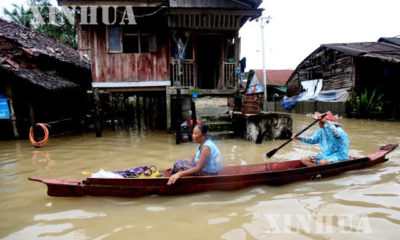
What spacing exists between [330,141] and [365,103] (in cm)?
1164

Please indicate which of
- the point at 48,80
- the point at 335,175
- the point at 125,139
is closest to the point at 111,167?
the point at 125,139

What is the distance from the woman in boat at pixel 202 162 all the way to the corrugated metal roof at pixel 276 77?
25.8 m

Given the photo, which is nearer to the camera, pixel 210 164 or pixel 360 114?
pixel 210 164

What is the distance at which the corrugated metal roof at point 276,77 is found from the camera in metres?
28.4

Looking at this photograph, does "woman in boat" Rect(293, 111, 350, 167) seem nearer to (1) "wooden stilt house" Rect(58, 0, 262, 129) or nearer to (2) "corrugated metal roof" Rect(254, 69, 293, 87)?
(1) "wooden stilt house" Rect(58, 0, 262, 129)

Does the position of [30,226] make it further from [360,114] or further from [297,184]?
[360,114]

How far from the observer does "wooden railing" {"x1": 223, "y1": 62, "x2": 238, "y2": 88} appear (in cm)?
991

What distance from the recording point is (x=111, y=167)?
6.00 metres

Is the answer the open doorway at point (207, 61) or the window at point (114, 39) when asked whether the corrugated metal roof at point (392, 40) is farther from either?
the window at point (114, 39)

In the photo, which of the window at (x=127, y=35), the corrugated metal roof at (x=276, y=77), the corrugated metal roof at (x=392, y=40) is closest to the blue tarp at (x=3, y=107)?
the window at (x=127, y=35)

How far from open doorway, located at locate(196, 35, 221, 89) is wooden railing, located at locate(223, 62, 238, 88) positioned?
8.28 ft

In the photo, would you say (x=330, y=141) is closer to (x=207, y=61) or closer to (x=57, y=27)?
(x=207, y=61)

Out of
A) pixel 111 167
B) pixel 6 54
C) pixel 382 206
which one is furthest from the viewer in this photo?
pixel 6 54

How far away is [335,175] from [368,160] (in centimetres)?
Result: 89
